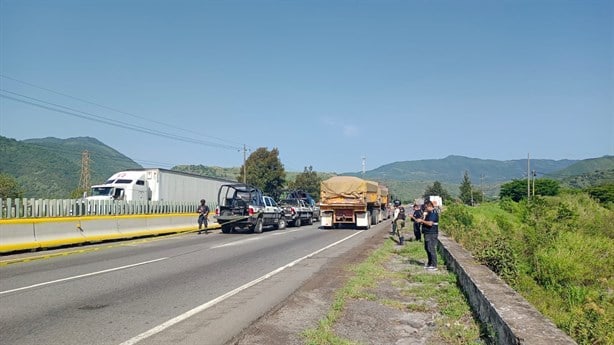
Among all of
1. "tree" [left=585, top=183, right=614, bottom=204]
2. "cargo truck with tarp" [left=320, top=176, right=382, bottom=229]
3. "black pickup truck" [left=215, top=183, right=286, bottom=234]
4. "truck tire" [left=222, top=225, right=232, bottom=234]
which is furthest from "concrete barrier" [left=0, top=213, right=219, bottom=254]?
"tree" [left=585, top=183, right=614, bottom=204]

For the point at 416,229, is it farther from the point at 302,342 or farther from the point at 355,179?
the point at 302,342

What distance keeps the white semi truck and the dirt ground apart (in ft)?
72.7

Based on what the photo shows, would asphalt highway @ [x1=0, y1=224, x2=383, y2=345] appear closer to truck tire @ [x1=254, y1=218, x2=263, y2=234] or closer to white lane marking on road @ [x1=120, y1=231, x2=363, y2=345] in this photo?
white lane marking on road @ [x1=120, y1=231, x2=363, y2=345]

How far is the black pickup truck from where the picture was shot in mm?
25234

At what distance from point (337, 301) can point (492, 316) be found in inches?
119

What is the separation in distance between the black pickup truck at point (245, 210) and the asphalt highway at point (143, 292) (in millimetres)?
7895

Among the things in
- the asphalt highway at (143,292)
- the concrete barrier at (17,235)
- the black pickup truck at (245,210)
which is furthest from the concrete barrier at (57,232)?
the black pickup truck at (245,210)

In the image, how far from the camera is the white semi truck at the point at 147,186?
99.5 ft

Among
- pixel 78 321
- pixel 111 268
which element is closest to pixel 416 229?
pixel 111 268

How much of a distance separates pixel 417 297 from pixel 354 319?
2.14 metres

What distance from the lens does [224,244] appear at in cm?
1967

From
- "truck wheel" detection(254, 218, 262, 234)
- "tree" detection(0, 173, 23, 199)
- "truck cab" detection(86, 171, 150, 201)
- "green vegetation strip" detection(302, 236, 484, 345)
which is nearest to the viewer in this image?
"green vegetation strip" detection(302, 236, 484, 345)

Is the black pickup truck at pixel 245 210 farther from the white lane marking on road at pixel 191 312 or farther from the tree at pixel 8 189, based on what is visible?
the tree at pixel 8 189

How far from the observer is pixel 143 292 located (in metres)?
9.52
